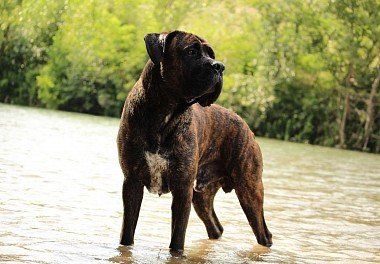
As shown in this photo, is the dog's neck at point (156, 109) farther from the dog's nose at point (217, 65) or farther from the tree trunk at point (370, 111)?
the tree trunk at point (370, 111)

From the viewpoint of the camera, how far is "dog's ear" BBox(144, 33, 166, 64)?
5445 mm

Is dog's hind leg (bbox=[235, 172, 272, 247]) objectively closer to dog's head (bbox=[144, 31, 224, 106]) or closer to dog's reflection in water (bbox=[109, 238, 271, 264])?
dog's reflection in water (bbox=[109, 238, 271, 264])

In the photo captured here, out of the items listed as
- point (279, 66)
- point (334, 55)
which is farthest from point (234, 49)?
point (334, 55)

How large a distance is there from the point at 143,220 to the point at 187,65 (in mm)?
2873

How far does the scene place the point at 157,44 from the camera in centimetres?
547

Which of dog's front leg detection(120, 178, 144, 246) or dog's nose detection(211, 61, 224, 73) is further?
dog's front leg detection(120, 178, 144, 246)

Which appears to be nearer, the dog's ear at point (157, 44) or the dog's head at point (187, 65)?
the dog's head at point (187, 65)

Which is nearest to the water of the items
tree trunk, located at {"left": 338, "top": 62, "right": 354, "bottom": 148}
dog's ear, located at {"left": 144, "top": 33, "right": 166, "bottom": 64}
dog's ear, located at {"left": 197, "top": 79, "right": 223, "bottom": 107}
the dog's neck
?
the dog's neck

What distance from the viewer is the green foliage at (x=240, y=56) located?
36.8 metres

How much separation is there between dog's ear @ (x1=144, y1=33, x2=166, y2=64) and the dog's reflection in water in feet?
4.68

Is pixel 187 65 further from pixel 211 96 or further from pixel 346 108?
pixel 346 108

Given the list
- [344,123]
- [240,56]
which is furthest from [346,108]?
[240,56]

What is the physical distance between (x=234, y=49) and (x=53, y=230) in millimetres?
37520

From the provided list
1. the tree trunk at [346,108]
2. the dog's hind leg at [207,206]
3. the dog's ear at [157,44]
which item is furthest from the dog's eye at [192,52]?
the tree trunk at [346,108]
